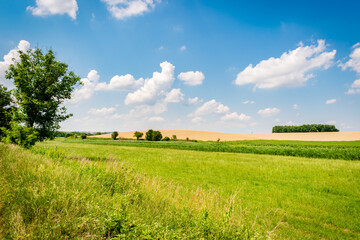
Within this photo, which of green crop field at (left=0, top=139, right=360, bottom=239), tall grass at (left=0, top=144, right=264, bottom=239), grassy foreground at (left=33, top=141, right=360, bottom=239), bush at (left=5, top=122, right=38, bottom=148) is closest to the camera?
tall grass at (left=0, top=144, right=264, bottom=239)

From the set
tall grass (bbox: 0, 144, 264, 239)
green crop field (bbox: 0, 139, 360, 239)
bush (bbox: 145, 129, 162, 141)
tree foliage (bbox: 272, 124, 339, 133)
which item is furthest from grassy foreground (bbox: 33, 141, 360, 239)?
tree foliage (bbox: 272, 124, 339, 133)

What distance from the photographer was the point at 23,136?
1572cm

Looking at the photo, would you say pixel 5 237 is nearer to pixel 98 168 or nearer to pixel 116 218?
pixel 116 218

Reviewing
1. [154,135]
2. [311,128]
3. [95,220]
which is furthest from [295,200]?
[311,128]

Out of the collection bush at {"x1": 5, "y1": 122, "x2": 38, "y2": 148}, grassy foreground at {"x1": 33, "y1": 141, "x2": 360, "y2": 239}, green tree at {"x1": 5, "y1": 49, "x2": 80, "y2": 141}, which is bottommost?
grassy foreground at {"x1": 33, "y1": 141, "x2": 360, "y2": 239}

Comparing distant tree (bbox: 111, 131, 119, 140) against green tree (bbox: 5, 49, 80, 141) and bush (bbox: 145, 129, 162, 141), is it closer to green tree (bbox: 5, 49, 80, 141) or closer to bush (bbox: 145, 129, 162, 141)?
bush (bbox: 145, 129, 162, 141)

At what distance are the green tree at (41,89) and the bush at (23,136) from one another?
1.10 meters

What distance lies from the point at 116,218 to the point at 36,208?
2.05 meters

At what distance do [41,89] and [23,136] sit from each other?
15.1 feet

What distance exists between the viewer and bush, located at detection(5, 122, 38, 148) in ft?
50.4

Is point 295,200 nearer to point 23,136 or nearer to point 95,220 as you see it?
point 95,220

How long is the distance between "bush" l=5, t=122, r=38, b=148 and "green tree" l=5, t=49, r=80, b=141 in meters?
1.10

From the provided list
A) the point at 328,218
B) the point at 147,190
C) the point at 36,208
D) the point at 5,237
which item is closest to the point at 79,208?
the point at 36,208

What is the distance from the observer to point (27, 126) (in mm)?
17062
